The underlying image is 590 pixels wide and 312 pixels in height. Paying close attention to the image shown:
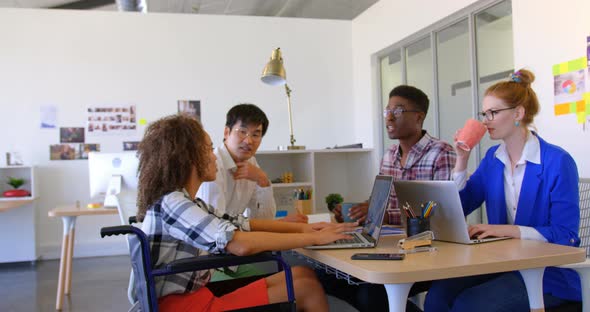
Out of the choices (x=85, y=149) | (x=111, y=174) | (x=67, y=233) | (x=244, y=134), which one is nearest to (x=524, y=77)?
(x=244, y=134)

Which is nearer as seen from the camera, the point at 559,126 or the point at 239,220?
the point at 239,220

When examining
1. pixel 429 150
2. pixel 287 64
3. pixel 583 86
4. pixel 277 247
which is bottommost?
pixel 277 247

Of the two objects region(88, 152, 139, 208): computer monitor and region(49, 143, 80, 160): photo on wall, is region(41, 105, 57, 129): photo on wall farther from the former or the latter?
region(88, 152, 139, 208): computer monitor

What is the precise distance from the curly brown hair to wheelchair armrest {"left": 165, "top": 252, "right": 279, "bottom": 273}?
0.27 m

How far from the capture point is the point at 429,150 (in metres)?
2.53

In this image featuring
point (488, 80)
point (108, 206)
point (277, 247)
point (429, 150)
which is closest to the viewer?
point (277, 247)

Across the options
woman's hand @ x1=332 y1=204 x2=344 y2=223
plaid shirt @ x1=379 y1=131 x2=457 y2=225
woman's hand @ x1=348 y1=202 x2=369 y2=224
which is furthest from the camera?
plaid shirt @ x1=379 y1=131 x2=457 y2=225

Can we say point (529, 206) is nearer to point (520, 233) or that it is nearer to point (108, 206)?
point (520, 233)

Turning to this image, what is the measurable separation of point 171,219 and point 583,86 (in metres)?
2.75

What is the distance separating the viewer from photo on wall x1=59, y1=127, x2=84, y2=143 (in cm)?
567

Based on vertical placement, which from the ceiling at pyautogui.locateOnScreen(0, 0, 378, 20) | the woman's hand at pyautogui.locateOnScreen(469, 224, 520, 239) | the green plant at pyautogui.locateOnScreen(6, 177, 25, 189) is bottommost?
the woman's hand at pyautogui.locateOnScreen(469, 224, 520, 239)

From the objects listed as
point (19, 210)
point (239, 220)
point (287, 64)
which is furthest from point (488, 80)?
point (19, 210)

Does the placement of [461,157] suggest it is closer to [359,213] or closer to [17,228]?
[359,213]

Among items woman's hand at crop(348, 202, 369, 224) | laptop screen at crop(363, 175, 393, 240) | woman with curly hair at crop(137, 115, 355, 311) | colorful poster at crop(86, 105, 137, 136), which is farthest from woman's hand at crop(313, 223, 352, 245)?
colorful poster at crop(86, 105, 137, 136)
